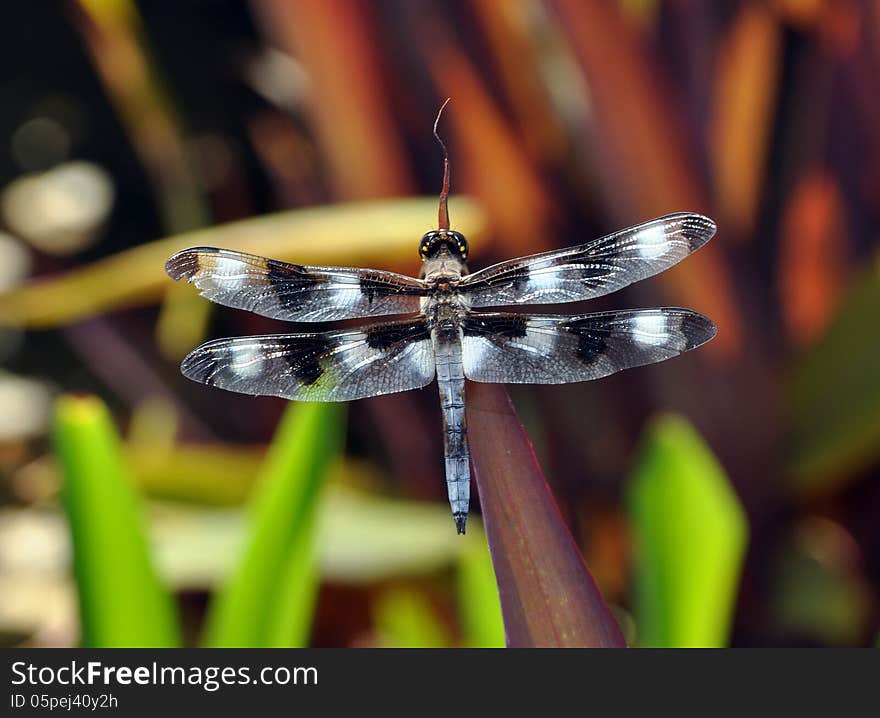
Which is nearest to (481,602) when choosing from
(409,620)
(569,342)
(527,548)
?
(409,620)

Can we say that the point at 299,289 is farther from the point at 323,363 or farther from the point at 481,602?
the point at 481,602

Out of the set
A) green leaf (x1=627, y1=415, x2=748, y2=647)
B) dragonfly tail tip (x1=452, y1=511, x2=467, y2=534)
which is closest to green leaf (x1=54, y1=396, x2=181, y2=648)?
dragonfly tail tip (x1=452, y1=511, x2=467, y2=534)

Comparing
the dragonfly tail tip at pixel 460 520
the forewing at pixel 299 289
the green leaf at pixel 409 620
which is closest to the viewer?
the dragonfly tail tip at pixel 460 520

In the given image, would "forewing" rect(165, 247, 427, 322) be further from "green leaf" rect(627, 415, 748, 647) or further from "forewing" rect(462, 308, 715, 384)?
"green leaf" rect(627, 415, 748, 647)

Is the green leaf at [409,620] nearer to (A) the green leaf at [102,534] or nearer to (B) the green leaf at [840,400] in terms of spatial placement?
(A) the green leaf at [102,534]

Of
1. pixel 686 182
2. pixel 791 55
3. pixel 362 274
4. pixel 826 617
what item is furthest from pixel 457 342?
pixel 791 55

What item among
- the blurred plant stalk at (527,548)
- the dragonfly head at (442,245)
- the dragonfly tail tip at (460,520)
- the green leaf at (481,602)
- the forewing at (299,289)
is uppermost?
the forewing at (299,289)


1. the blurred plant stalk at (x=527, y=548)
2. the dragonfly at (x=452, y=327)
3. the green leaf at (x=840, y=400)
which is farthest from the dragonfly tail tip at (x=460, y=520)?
the green leaf at (x=840, y=400)
